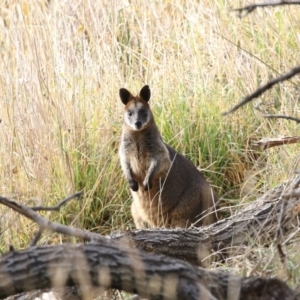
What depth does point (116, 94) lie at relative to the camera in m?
7.05

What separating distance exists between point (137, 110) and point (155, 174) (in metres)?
0.54

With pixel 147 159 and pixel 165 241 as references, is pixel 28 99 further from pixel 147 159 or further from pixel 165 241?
pixel 165 241

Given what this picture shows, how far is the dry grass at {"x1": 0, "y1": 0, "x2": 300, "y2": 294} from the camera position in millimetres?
6238

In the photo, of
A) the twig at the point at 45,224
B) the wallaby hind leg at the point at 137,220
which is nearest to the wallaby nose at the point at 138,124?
the wallaby hind leg at the point at 137,220

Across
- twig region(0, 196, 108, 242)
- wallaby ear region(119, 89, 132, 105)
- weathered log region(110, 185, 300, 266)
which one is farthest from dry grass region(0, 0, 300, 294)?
twig region(0, 196, 108, 242)

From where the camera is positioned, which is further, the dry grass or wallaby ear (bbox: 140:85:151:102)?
wallaby ear (bbox: 140:85:151:102)

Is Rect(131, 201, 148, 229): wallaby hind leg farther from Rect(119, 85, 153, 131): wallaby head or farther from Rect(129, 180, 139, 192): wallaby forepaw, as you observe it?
Rect(119, 85, 153, 131): wallaby head

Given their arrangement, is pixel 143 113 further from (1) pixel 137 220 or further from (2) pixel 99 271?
(2) pixel 99 271

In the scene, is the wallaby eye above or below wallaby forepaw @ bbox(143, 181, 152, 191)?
above

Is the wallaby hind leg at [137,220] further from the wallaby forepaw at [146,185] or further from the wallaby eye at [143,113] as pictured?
the wallaby eye at [143,113]

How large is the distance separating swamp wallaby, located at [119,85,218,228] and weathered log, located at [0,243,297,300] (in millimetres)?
3654

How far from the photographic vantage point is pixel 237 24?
7.23 metres

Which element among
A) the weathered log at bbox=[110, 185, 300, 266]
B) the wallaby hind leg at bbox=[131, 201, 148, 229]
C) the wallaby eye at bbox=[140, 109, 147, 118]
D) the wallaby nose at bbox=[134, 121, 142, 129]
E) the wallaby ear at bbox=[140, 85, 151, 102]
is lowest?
the wallaby hind leg at bbox=[131, 201, 148, 229]

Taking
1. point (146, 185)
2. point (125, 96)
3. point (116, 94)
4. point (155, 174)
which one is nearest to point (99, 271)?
point (146, 185)
